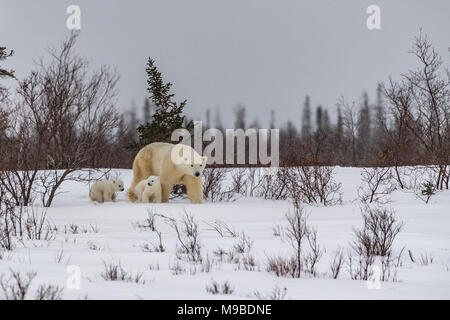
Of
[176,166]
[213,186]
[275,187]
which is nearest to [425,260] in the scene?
[176,166]

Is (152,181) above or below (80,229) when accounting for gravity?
above

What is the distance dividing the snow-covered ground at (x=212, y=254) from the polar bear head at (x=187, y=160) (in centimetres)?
75

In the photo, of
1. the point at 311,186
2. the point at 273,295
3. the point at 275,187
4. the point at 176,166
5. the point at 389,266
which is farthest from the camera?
the point at 275,187

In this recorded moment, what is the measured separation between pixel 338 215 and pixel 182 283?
5219 mm

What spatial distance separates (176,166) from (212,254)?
190 inches

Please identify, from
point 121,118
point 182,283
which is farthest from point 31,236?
point 121,118

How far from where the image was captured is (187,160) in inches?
367

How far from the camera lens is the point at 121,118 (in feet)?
34.0

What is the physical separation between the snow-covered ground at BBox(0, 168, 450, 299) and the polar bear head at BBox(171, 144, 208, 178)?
75 cm

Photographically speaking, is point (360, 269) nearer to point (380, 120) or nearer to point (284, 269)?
point (284, 269)

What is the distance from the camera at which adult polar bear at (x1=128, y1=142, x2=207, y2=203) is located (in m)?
9.33
